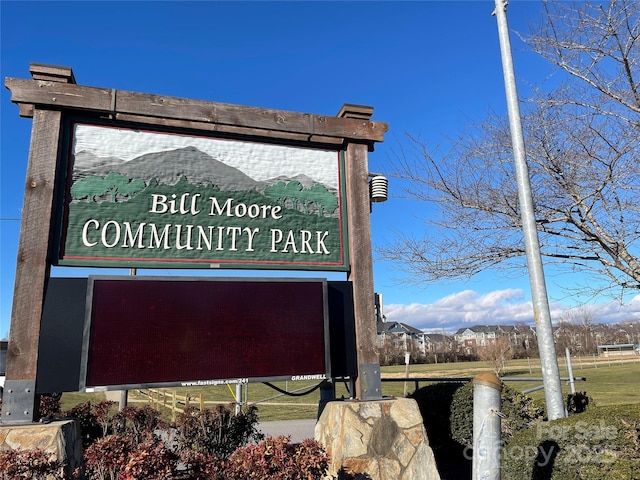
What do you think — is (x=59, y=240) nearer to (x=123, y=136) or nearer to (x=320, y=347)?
(x=123, y=136)

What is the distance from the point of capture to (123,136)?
206 inches

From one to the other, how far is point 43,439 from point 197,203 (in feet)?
9.29

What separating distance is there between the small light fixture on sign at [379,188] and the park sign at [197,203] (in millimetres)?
456

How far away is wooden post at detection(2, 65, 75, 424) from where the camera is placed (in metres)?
4.29

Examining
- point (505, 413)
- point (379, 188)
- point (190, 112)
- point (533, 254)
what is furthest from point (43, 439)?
point (505, 413)

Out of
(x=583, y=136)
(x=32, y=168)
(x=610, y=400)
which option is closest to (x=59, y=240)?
(x=32, y=168)

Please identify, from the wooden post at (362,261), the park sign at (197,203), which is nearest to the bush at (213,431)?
the wooden post at (362,261)

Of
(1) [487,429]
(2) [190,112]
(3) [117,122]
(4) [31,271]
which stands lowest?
(1) [487,429]

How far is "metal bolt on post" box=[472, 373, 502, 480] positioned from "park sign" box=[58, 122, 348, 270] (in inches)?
114

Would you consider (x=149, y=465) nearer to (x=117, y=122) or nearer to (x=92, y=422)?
(x=117, y=122)

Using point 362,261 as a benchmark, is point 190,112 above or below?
above

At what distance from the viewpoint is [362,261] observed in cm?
573

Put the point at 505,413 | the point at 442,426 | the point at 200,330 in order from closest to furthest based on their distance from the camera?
→ the point at 200,330 → the point at 505,413 → the point at 442,426

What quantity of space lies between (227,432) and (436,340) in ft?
383
